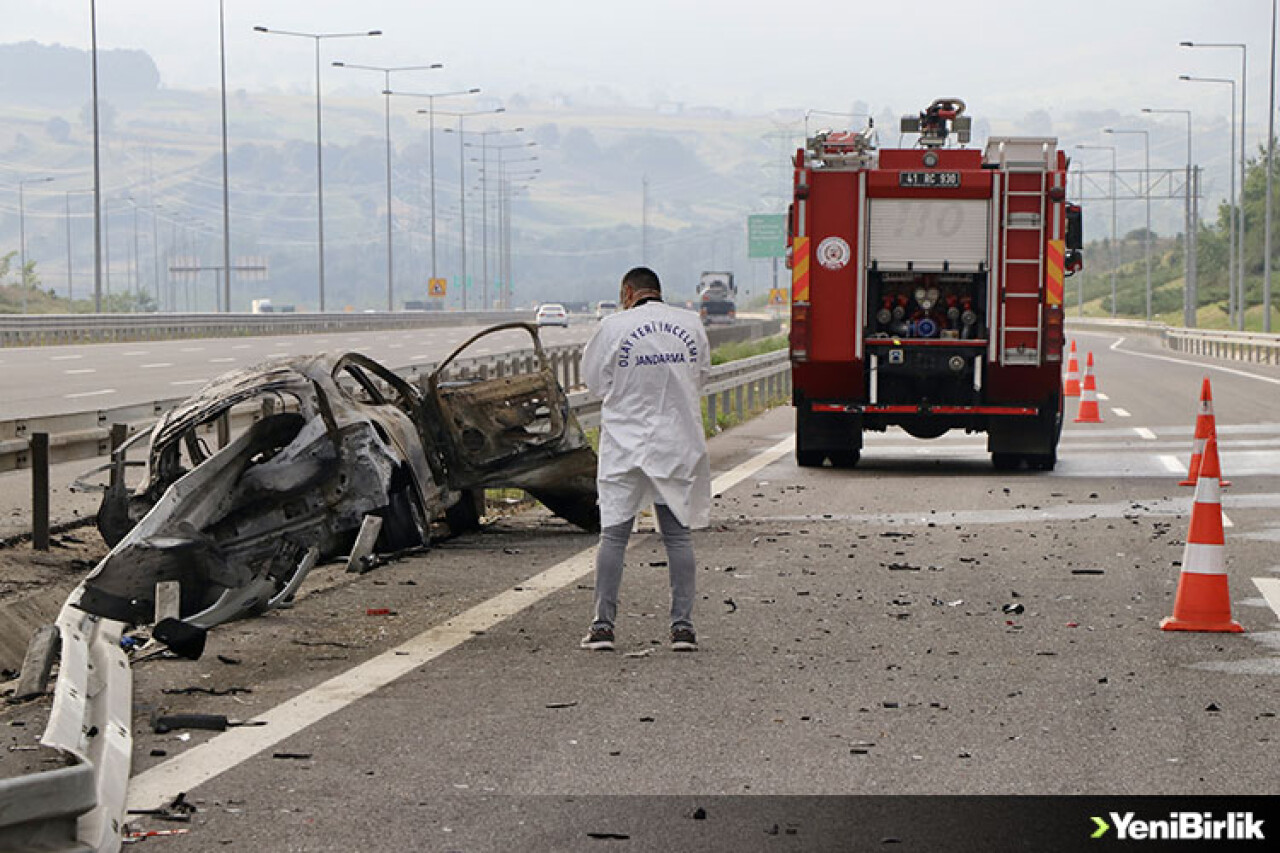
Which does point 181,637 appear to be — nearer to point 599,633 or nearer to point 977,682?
point 599,633

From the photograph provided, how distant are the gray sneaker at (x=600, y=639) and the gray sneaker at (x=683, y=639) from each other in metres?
0.27

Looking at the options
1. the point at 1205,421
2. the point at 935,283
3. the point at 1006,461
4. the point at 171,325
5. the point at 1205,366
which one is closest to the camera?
the point at 1205,421

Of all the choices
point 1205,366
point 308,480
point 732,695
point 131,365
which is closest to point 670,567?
point 732,695

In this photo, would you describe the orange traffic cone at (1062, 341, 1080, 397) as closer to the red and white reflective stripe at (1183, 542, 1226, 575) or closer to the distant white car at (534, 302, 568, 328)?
the red and white reflective stripe at (1183, 542, 1226, 575)

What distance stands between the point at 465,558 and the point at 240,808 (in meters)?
6.42

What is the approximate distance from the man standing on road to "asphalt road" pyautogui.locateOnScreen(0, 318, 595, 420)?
26.1 feet

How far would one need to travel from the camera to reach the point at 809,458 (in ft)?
64.5

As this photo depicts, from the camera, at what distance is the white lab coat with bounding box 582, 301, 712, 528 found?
909cm

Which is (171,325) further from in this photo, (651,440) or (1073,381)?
(651,440)

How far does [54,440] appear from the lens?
1273 cm

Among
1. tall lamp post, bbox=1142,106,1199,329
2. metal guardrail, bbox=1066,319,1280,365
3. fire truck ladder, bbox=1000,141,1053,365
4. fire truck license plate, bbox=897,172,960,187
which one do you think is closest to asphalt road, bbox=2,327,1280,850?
fire truck ladder, bbox=1000,141,1053,365

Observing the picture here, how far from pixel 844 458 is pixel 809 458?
34cm

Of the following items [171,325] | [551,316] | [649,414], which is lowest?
[551,316]

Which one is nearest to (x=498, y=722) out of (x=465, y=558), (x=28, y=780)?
(x=28, y=780)
